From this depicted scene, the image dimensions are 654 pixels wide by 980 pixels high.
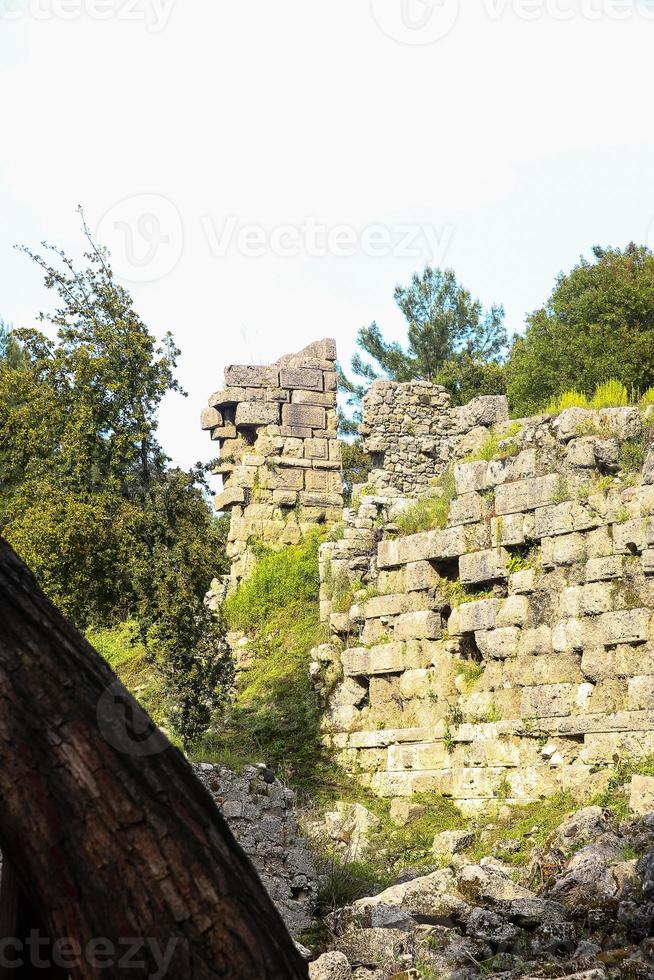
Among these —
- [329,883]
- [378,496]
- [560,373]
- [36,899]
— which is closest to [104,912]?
[36,899]

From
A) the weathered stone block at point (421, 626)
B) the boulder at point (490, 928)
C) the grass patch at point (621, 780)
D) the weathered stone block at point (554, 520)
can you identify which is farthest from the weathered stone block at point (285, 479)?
the boulder at point (490, 928)

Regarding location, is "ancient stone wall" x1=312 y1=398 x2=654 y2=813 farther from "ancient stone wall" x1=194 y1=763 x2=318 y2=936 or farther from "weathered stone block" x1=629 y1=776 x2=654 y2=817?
"ancient stone wall" x1=194 y1=763 x2=318 y2=936

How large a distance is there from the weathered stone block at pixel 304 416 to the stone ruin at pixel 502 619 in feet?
12.6

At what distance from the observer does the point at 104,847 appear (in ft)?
10.7

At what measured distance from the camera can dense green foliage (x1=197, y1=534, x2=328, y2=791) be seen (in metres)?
15.2

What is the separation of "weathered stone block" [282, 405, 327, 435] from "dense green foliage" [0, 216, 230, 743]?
211 inches

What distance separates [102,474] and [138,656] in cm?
523

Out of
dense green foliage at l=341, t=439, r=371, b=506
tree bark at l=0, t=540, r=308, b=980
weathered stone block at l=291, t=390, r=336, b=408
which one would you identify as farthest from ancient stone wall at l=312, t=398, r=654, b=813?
dense green foliage at l=341, t=439, r=371, b=506

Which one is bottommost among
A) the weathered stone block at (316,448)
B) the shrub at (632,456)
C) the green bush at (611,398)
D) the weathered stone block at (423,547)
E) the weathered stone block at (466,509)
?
the weathered stone block at (423,547)

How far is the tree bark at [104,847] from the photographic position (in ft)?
10.6

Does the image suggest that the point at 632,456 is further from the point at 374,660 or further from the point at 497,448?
the point at 374,660

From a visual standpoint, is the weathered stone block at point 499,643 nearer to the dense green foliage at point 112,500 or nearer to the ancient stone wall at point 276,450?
the dense green foliage at point 112,500

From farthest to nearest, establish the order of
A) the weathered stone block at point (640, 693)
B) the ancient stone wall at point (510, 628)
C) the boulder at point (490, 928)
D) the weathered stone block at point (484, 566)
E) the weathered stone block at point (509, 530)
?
the weathered stone block at point (484, 566), the weathered stone block at point (509, 530), the ancient stone wall at point (510, 628), the weathered stone block at point (640, 693), the boulder at point (490, 928)

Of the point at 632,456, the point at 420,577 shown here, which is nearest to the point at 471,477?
the point at 420,577
